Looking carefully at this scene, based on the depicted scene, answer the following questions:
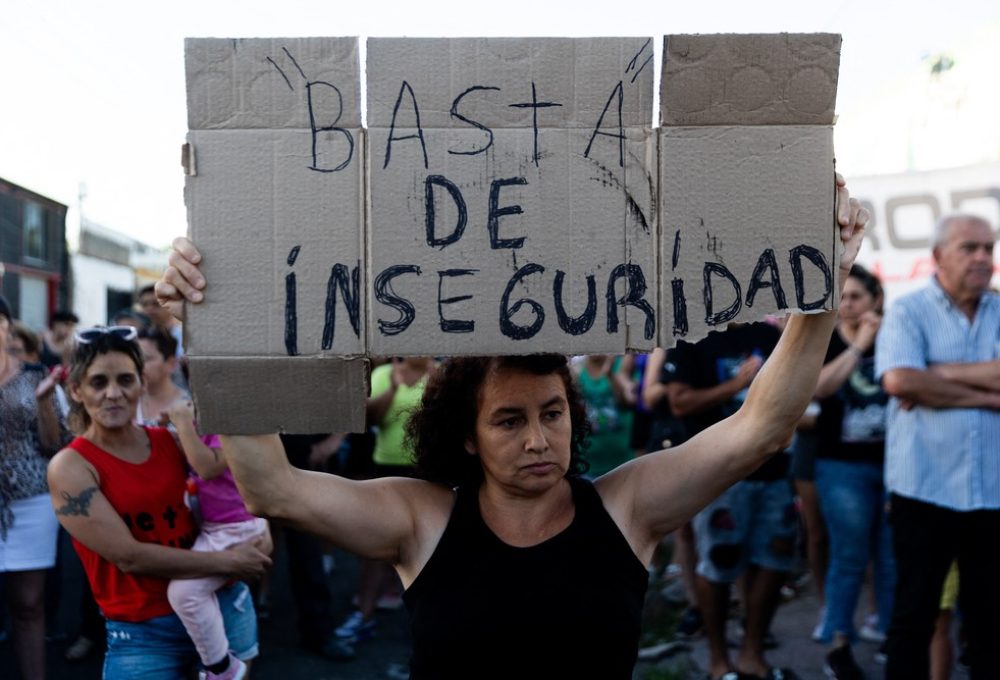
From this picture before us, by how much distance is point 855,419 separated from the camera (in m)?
5.27

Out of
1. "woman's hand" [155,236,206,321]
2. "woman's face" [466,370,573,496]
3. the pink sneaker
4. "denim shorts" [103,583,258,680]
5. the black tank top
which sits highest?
"woman's hand" [155,236,206,321]

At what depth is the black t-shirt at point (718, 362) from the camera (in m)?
4.98

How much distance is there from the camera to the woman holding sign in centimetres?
211

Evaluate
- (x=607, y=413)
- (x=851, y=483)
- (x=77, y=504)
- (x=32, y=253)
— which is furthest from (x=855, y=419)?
(x=32, y=253)

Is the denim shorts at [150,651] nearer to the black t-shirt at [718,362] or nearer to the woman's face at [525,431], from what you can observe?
the woman's face at [525,431]

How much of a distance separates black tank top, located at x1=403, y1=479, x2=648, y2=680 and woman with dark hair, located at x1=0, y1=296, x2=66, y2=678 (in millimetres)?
2875

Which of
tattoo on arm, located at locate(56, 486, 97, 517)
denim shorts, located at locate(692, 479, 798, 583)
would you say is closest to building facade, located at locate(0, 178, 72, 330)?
tattoo on arm, located at locate(56, 486, 97, 517)

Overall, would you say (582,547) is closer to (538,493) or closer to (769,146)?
(538,493)

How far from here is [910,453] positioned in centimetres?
407

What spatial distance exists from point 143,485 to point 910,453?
300 centimetres

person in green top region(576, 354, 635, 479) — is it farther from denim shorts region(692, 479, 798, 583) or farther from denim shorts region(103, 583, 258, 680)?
denim shorts region(103, 583, 258, 680)

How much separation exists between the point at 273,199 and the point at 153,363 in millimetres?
3175

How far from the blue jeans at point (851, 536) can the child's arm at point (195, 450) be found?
325 centimetres

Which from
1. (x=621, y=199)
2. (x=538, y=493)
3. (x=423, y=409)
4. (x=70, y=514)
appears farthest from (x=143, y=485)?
(x=621, y=199)
